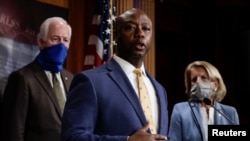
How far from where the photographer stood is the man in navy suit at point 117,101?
6.10ft

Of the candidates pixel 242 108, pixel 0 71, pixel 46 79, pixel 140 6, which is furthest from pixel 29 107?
pixel 242 108

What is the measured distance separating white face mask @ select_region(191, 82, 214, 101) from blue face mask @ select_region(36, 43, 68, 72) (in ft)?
2.87

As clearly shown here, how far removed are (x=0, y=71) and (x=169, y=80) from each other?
3649 mm

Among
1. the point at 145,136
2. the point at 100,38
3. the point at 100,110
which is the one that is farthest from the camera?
the point at 100,38

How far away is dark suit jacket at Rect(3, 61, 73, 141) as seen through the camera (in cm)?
298

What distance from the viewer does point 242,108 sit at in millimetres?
7109

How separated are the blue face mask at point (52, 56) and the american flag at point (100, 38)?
122 cm

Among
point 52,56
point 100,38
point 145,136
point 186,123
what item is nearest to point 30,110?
point 52,56

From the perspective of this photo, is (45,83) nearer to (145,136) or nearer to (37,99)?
(37,99)

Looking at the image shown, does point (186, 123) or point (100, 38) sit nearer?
point (186, 123)

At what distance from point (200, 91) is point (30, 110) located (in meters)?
1.09

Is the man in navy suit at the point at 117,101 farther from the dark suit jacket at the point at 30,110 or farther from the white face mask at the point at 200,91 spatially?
the white face mask at the point at 200,91

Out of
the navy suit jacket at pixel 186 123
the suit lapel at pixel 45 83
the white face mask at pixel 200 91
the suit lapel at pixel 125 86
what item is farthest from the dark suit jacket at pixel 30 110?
the suit lapel at pixel 125 86

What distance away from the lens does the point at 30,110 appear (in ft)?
9.97
